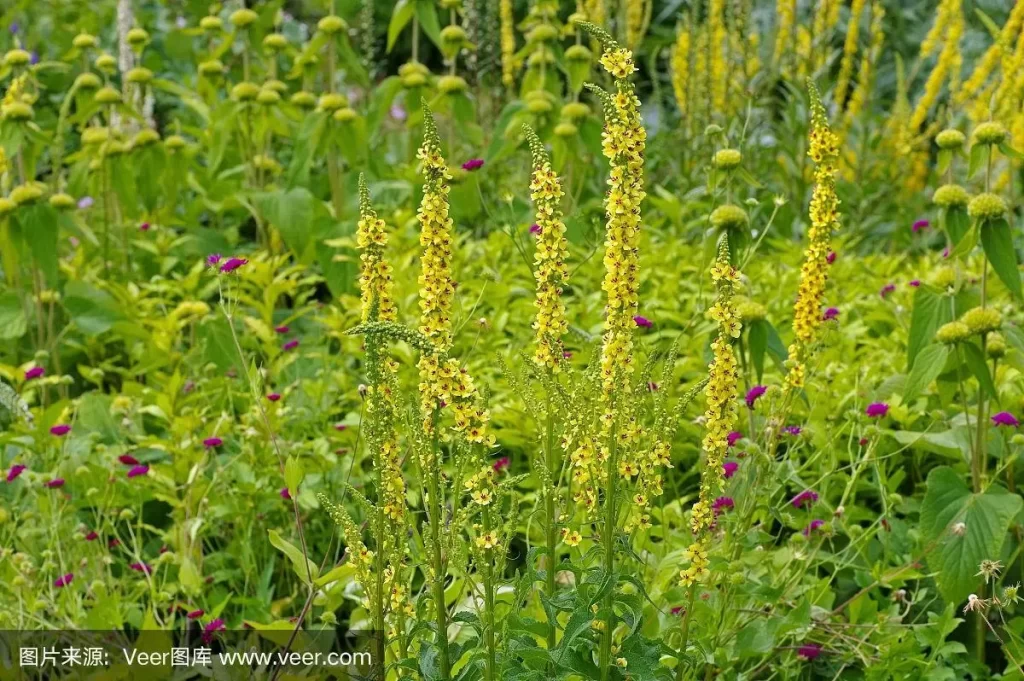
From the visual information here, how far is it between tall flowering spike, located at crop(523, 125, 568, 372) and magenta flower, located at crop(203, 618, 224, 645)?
2.93ft

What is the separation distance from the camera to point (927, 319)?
7.56 ft

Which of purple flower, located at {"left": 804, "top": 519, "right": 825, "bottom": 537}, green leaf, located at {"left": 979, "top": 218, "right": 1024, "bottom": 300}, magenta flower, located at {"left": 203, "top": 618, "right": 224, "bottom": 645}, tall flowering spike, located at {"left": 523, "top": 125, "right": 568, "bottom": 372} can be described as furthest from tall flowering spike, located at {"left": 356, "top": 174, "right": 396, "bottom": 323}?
green leaf, located at {"left": 979, "top": 218, "right": 1024, "bottom": 300}

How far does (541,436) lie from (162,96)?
5.34m

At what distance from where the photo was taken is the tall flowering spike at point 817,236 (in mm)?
2023

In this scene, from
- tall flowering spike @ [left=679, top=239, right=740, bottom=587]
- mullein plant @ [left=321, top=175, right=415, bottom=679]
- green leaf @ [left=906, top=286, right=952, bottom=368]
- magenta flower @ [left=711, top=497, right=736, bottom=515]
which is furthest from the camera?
green leaf @ [left=906, top=286, right=952, bottom=368]

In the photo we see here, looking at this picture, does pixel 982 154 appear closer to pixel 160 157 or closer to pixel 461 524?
pixel 461 524

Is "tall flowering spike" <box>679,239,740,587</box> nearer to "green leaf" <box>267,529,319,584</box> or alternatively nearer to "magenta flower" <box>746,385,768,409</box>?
Answer: "magenta flower" <box>746,385,768,409</box>

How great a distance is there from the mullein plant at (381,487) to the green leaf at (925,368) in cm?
106

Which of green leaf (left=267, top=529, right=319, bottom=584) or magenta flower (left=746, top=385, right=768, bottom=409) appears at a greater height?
magenta flower (left=746, top=385, right=768, bottom=409)

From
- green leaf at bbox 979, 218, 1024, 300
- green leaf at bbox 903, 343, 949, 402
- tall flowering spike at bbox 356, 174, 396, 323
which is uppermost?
tall flowering spike at bbox 356, 174, 396, 323

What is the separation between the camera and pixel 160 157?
3895mm

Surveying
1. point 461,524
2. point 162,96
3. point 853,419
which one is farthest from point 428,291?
point 162,96

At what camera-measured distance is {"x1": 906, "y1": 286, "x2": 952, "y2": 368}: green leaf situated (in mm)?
2301

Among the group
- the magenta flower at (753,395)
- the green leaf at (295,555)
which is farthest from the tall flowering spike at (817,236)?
the green leaf at (295,555)
